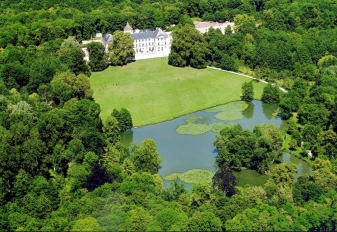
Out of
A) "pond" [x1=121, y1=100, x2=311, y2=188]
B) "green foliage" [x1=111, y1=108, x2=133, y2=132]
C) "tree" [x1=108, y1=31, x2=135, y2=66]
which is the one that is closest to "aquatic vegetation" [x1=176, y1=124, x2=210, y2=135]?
"pond" [x1=121, y1=100, x2=311, y2=188]

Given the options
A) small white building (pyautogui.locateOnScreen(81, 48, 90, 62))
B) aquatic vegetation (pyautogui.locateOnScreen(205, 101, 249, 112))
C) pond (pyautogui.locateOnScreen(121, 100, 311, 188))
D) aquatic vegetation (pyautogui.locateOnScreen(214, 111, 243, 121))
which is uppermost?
small white building (pyautogui.locateOnScreen(81, 48, 90, 62))

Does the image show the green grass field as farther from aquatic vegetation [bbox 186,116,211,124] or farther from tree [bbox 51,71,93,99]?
tree [bbox 51,71,93,99]

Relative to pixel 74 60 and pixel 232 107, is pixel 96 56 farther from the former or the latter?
pixel 232 107

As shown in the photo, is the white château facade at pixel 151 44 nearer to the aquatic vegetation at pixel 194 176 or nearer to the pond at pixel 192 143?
the pond at pixel 192 143

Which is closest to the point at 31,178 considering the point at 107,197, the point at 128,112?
the point at 107,197

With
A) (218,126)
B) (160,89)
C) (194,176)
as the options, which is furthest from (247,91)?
(194,176)
